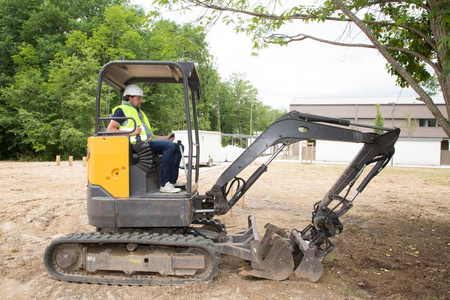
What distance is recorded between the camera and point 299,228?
24.1 feet

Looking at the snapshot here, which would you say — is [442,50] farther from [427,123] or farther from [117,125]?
[427,123]

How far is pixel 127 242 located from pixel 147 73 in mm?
2621

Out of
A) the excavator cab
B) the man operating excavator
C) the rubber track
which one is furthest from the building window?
the rubber track

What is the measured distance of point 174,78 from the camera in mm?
5520

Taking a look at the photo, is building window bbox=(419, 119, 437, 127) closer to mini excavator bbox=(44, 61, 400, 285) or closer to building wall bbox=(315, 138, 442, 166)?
building wall bbox=(315, 138, 442, 166)

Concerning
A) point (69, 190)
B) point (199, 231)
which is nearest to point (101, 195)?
point (199, 231)

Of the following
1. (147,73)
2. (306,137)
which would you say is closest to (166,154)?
(147,73)

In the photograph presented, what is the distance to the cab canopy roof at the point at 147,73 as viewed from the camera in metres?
4.50

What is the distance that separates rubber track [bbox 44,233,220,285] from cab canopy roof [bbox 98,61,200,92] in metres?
2.08

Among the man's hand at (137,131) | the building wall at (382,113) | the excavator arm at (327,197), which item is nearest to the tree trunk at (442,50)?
the excavator arm at (327,197)

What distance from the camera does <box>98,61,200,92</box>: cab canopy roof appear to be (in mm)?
4500

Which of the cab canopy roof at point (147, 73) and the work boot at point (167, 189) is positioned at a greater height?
the cab canopy roof at point (147, 73)

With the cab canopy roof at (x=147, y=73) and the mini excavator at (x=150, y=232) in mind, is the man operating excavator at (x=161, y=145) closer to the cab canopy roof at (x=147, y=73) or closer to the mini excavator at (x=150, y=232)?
the mini excavator at (x=150, y=232)

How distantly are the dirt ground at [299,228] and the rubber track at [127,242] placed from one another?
0.32ft
